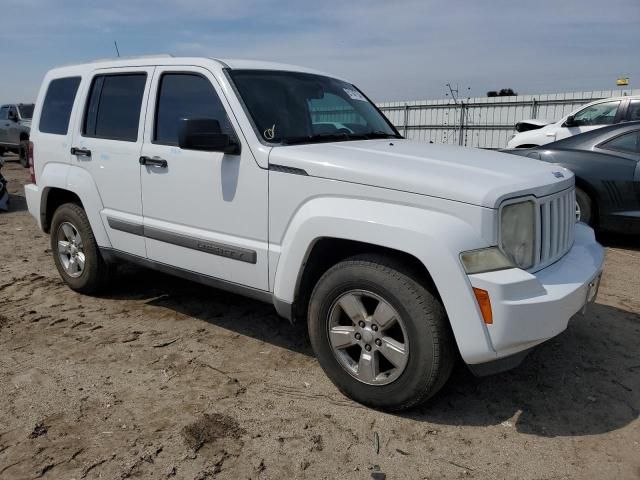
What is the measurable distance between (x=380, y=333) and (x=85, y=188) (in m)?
2.89

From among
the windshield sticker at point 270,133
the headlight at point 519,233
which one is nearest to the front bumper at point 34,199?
the windshield sticker at point 270,133

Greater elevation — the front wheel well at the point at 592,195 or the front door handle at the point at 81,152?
the front door handle at the point at 81,152

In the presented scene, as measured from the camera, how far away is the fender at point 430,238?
104 inches

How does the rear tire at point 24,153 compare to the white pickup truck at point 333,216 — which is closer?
the white pickup truck at point 333,216

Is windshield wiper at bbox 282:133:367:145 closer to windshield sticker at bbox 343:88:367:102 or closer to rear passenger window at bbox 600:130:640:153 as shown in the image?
windshield sticker at bbox 343:88:367:102

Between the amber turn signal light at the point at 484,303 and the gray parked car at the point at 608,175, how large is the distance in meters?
4.48

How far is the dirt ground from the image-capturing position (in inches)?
105

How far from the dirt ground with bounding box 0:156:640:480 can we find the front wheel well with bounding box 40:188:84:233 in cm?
94

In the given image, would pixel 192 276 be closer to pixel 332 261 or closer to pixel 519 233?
pixel 332 261

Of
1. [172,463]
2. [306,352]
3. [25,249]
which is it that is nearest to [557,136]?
[306,352]

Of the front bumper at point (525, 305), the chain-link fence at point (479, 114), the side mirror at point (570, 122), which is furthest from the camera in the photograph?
the chain-link fence at point (479, 114)

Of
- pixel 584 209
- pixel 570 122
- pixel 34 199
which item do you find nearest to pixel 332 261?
pixel 34 199

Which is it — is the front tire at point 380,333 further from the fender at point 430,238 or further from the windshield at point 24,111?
the windshield at point 24,111

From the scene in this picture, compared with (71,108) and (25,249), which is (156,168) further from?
(25,249)
